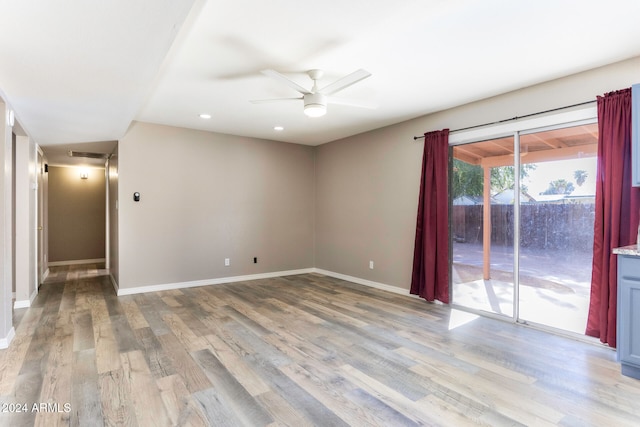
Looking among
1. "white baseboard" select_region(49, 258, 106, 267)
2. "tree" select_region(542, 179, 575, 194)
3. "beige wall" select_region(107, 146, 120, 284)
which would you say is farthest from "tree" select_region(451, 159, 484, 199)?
"white baseboard" select_region(49, 258, 106, 267)

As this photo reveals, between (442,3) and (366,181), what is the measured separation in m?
3.59

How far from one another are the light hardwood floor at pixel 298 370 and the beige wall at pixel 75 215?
14.9 feet

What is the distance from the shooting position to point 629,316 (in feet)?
8.24

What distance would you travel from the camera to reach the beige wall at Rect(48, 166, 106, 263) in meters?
7.93

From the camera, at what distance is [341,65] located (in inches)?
122

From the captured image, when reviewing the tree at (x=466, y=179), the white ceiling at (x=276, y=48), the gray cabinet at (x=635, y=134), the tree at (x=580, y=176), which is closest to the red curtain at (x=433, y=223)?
the tree at (x=466, y=179)

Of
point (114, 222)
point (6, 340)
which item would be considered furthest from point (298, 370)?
point (114, 222)

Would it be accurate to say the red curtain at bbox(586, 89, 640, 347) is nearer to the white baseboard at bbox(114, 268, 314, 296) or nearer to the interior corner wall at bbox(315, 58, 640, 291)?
the interior corner wall at bbox(315, 58, 640, 291)

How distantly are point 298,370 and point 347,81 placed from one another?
7.73 ft

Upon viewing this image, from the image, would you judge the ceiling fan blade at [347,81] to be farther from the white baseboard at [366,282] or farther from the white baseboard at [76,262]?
the white baseboard at [76,262]

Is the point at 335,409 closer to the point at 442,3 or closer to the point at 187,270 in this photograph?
the point at 442,3

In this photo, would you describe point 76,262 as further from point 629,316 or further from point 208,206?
point 629,316

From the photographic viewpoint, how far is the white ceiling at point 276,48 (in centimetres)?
201

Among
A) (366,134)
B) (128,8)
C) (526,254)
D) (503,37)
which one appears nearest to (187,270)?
(366,134)
